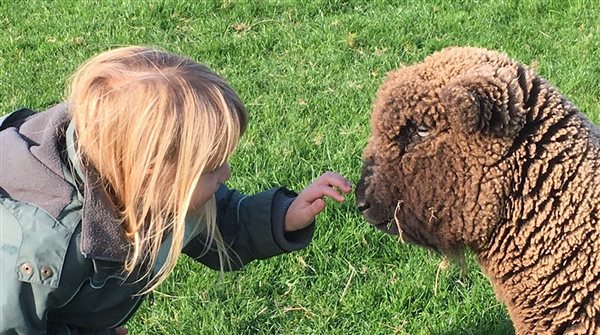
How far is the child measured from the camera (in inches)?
92.7

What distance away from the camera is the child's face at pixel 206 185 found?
8.26ft

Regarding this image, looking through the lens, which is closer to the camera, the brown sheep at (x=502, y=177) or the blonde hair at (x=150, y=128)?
the blonde hair at (x=150, y=128)

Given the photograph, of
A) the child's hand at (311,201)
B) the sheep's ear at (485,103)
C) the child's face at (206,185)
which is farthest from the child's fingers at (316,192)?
the sheep's ear at (485,103)

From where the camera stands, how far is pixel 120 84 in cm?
239

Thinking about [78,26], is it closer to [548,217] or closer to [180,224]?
[180,224]

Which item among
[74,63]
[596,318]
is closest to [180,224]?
[596,318]

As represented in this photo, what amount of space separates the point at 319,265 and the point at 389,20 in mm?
2934

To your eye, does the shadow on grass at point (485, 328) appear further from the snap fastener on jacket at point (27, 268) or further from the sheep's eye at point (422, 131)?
the snap fastener on jacket at point (27, 268)

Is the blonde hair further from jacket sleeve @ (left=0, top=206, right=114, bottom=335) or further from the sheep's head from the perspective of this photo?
the sheep's head

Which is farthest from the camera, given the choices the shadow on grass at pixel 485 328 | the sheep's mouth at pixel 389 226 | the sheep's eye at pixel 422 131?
the shadow on grass at pixel 485 328

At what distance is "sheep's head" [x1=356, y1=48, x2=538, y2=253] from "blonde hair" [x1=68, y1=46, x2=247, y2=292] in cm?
55

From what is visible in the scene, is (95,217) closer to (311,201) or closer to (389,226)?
(311,201)

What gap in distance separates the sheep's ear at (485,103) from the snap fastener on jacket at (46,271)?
130 cm

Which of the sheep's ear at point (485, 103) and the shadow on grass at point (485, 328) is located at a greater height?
the sheep's ear at point (485, 103)
